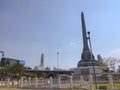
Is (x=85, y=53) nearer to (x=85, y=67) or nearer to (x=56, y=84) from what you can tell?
(x=85, y=67)

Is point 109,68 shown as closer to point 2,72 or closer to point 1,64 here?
point 2,72

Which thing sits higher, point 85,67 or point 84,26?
point 84,26

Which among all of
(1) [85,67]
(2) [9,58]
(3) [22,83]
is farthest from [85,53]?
(3) [22,83]

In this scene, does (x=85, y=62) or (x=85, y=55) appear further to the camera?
(x=85, y=62)

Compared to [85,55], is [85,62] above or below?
below

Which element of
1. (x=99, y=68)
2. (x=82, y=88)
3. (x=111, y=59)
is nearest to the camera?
(x=82, y=88)

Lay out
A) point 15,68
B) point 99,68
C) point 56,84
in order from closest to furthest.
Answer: point 56,84 → point 15,68 → point 99,68

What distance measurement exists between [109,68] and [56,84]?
48.6m

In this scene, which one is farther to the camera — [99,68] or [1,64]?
[1,64]

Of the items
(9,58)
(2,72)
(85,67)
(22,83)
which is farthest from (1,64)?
(22,83)

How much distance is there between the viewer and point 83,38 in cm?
8788

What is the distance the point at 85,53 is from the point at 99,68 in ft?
30.3

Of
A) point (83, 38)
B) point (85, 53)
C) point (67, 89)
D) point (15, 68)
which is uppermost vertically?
point (83, 38)

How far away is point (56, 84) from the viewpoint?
32.7 metres
